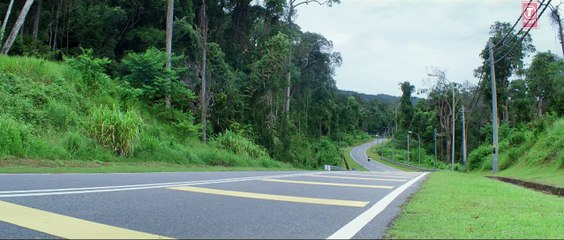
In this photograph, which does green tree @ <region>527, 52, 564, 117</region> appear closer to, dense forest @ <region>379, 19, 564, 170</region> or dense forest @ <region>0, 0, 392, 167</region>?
dense forest @ <region>379, 19, 564, 170</region>


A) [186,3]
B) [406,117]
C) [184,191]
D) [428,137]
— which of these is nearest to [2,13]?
[186,3]

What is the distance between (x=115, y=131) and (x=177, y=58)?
794 cm

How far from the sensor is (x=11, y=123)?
12461mm

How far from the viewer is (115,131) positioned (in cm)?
1500

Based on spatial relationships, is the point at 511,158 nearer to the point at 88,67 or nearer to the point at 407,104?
the point at 88,67

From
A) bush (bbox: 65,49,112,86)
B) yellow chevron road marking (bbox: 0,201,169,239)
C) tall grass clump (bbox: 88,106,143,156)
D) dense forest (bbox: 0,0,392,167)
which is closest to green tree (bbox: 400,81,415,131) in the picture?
dense forest (bbox: 0,0,392,167)

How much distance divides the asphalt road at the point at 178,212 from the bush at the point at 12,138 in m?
5.06

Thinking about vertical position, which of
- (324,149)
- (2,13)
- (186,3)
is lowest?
(324,149)

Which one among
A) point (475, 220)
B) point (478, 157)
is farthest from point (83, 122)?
point (478, 157)

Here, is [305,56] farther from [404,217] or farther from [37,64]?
[404,217]

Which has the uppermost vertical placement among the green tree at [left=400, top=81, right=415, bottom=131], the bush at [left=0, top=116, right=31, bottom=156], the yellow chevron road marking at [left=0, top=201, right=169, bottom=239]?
the green tree at [left=400, top=81, right=415, bottom=131]

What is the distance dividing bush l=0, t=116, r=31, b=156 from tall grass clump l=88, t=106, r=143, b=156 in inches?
101

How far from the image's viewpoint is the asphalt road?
3918 mm

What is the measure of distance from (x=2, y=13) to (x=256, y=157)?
55.4 feet
